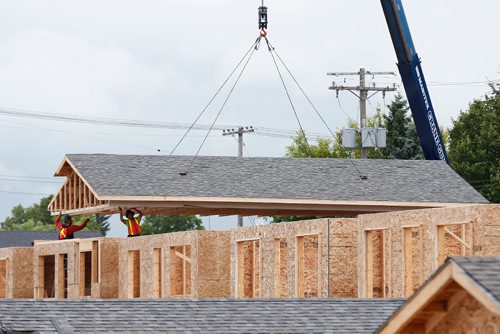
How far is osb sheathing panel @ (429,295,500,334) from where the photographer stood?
13.1 meters

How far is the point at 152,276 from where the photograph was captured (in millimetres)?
38500

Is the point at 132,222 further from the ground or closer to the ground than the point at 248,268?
further from the ground

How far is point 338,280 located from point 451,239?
281 cm

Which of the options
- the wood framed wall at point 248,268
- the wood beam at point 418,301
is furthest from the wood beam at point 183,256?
the wood beam at point 418,301

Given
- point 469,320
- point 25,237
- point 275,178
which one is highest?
point 275,178

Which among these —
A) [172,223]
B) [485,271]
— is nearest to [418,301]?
[485,271]

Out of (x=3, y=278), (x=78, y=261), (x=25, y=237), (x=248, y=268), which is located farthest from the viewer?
(x=25, y=237)

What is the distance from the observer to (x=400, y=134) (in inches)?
3059

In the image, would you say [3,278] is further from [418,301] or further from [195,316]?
[418,301]

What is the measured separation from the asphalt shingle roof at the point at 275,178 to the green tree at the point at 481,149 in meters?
25.7

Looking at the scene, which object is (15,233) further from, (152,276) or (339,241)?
(339,241)

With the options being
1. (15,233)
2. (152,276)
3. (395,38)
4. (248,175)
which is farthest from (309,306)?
(15,233)

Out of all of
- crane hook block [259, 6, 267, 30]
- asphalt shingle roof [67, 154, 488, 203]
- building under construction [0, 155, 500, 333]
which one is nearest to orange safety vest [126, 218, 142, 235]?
building under construction [0, 155, 500, 333]

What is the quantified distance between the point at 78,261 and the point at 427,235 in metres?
16.3
